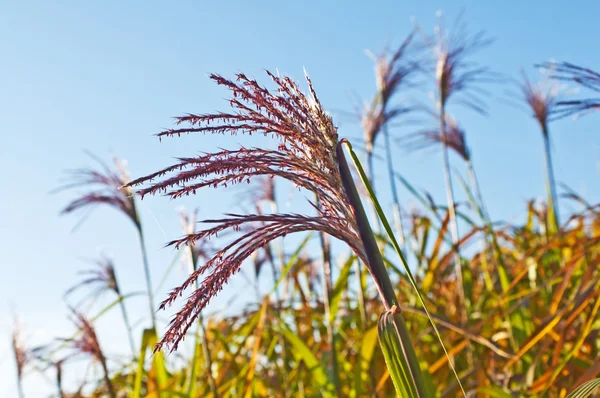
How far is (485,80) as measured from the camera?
4.69 m

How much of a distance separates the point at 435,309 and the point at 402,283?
215mm

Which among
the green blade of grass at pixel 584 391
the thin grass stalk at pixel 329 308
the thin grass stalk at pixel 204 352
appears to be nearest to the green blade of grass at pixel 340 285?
the thin grass stalk at pixel 329 308

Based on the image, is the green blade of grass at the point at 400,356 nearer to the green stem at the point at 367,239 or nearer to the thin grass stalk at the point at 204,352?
the green stem at the point at 367,239

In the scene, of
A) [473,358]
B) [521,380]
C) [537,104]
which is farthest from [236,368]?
[537,104]

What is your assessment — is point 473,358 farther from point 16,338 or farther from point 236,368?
point 16,338

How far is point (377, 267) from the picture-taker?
98cm

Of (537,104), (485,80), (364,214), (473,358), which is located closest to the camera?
(364,214)

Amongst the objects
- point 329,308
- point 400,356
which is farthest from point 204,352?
point 400,356

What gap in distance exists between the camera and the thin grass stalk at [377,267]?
0.97 meters

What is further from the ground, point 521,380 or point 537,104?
point 537,104

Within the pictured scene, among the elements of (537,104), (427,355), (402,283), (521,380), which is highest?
(537,104)

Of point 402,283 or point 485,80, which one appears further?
point 485,80

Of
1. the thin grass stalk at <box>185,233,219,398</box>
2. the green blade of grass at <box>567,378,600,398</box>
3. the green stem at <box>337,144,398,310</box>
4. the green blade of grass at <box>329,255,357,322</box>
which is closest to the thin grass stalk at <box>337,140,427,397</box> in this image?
the green stem at <box>337,144,398,310</box>

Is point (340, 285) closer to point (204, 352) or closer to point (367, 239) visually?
point (204, 352)
